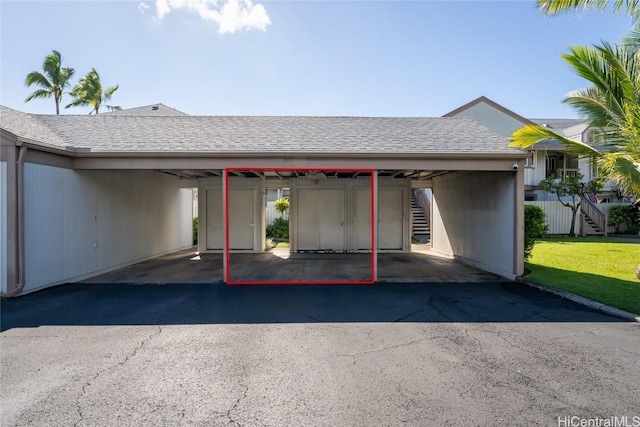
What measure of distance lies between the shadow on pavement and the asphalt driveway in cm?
5

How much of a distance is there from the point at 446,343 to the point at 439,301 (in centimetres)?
200

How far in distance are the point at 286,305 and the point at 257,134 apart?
521cm

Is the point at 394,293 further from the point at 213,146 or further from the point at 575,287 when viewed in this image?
the point at 213,146

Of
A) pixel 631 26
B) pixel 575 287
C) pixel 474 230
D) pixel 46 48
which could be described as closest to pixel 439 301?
pixel 575 287

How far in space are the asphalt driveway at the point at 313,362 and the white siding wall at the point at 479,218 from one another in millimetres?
2405

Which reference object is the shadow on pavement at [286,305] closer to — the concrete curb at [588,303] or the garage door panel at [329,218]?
the concrete curb at [588,303]

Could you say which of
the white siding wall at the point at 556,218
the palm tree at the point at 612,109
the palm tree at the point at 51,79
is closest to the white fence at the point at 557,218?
the white siding wall at the point at 556,218

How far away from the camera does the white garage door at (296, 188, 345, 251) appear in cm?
1344

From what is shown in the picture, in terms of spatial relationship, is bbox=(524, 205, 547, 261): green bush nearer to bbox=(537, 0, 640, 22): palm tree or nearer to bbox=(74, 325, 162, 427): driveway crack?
bbox=(537, 0, 640, 22): palm tree

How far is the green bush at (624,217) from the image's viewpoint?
17.8 metres

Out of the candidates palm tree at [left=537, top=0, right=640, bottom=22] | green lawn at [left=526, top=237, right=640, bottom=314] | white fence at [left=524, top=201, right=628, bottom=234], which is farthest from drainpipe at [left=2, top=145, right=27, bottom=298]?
white fence at [left=524, top=201, right=628, bottom=234]

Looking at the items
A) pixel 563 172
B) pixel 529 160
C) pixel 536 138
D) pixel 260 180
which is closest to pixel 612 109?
pixel 536 138

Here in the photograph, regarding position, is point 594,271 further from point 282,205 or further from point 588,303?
point 282,205

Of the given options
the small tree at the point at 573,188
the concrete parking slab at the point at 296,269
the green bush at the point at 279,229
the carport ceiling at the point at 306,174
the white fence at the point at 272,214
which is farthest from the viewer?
the white fence at the point at 272,214
